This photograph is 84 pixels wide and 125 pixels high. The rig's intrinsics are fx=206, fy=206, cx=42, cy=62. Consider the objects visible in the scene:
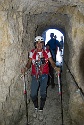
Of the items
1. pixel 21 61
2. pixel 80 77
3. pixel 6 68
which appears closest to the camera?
pixel 6 68

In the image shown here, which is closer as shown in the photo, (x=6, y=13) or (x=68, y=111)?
(x=6, y=13)

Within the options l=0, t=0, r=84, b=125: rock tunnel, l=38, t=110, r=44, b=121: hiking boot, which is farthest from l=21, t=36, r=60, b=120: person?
l=38, t=110, r=44, b=121: hiking boot

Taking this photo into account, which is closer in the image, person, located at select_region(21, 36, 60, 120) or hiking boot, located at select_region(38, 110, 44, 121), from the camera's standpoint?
person, located at select_region(21, 36, 60, 120)

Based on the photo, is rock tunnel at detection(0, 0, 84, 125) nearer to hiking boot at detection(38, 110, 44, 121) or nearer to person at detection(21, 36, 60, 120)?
person at detection(21, 36, 60, 120)

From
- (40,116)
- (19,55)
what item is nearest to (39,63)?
(19,55)

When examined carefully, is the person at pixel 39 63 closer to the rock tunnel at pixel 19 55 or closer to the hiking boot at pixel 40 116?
the rock tunnel at pixel 19 55

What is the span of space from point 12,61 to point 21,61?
668 mm

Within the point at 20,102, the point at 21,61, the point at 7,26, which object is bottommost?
the point at 20,102

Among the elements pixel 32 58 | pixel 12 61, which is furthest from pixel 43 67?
pixel 12 61

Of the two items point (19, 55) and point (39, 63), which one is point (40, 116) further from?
Answer: point (19, 55)

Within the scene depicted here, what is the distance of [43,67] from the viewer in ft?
17.0

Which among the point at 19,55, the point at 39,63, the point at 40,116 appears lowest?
the point at 40,116

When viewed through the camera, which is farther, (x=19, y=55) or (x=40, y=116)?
(x=40, y=116)

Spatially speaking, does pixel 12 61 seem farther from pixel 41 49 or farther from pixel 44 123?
pixel 44 123
